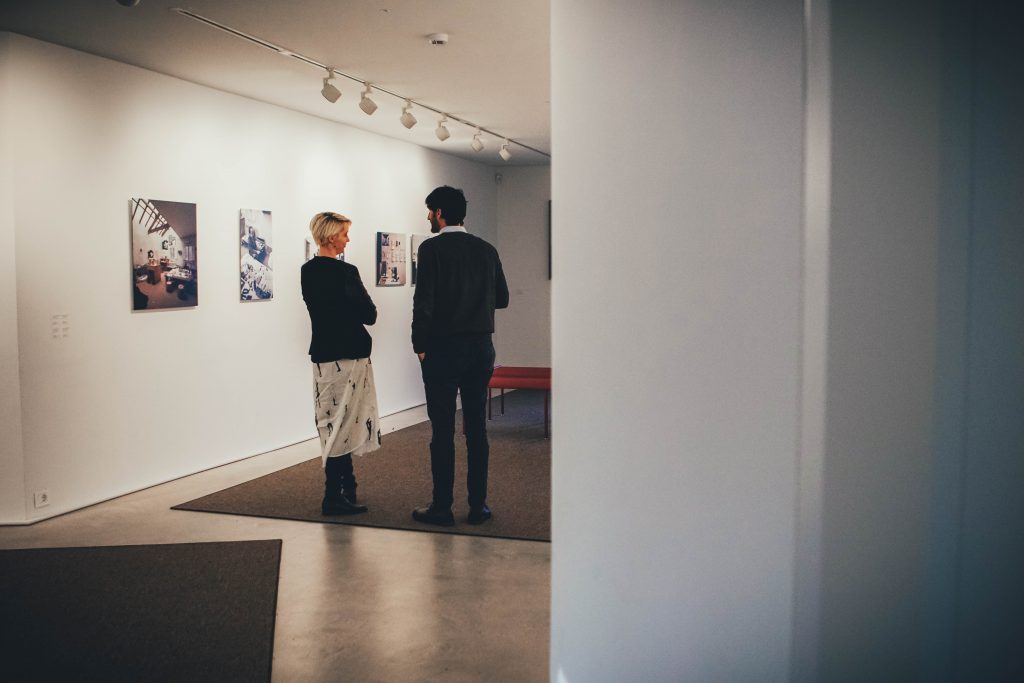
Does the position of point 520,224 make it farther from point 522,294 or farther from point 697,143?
point 697,143

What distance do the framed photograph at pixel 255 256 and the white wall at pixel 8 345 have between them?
1965 millimetres

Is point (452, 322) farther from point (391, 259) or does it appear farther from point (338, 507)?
point (391, 259)

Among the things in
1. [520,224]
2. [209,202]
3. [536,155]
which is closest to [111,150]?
[209,202]

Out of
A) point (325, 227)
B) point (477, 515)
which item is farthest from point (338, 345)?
point (477, 515)

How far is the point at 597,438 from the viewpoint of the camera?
2291 mm

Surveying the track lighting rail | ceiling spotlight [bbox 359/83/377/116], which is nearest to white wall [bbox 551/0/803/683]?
the track lighting rail

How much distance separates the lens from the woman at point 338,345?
15.6 feet

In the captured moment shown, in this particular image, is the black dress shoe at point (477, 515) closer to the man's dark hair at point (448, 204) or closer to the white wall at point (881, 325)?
the man's dark hair at point (448, 204)

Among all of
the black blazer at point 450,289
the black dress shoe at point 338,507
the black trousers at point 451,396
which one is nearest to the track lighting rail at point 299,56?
the black blazer at point 450,289

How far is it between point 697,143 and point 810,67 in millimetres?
311

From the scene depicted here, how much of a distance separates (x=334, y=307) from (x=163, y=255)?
2.03 m

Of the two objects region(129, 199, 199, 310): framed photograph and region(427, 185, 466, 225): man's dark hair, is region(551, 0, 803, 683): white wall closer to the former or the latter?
region(427, 185, 466, 225): man's dark hair

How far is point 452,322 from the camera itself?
462cm

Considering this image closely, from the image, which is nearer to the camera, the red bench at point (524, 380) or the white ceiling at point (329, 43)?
the white ceiling at point (329, 43)
